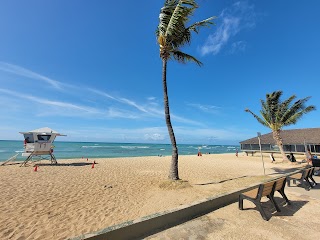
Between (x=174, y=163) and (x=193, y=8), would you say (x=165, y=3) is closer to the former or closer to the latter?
(x=193, y=8)

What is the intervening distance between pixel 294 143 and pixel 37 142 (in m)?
33.2

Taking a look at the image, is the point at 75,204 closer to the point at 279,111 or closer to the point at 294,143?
the point at 279,111

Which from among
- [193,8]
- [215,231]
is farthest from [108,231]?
[193,8]

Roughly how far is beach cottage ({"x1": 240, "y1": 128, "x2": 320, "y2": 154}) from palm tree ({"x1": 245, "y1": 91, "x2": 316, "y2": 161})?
4.24 meters

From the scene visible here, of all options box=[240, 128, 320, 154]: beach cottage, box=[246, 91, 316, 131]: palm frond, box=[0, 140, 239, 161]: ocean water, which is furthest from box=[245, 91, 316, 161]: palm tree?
box=[0, 140, 239, 161]: ocean water

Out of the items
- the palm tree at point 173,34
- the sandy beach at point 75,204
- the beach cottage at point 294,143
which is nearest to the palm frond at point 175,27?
the palm tree at point 173,34

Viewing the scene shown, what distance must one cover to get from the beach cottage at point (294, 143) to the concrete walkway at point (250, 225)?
23.2 meters

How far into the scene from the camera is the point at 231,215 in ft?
16.0

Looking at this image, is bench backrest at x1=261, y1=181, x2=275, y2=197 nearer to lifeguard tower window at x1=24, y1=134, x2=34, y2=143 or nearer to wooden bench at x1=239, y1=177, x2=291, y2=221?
wooden bench at x1=239, y1=177, x2=291, y2=221

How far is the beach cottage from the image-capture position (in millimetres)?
26297

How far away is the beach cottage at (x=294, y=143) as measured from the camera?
26.3m

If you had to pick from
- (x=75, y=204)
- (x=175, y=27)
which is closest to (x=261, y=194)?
(x=75, y=204)

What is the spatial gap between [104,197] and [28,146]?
48.5 feet

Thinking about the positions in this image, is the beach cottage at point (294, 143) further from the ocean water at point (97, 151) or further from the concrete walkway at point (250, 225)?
the ocean water at point (97, 151)
